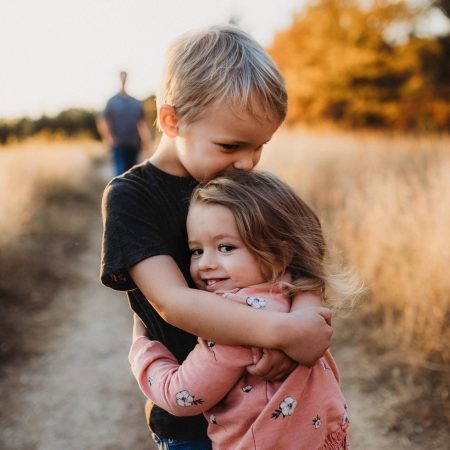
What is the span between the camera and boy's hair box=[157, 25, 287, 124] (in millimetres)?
1259

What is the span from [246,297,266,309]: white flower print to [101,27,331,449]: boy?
51 mm

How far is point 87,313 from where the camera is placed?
15.8ft

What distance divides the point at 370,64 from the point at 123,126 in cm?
1312

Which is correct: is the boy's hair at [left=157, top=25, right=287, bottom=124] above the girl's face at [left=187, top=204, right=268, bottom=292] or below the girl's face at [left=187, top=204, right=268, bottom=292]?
above

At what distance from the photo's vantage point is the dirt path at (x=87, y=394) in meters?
2.96

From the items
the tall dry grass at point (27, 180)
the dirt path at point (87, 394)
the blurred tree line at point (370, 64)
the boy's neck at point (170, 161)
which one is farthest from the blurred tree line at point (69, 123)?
the boy's neck at point (170, 161)

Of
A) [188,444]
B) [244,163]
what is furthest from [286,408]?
[244,163]

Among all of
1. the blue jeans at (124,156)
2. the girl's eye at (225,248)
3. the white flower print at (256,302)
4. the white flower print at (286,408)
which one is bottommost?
the blue jeans at (124,156)

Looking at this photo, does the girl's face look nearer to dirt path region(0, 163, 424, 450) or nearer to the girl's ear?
the girl's ear

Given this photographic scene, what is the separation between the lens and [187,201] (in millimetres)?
1363

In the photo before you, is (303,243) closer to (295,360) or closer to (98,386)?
(295,360)

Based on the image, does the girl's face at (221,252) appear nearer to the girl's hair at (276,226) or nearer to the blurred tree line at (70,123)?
the girl's hair at (276,226)

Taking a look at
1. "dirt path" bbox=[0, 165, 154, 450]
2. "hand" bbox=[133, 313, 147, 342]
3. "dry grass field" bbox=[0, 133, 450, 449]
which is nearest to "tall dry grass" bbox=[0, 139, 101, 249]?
"dry grass field" bbox=[0, 133, 450, 449]

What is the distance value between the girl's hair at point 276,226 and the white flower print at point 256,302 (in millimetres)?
84
